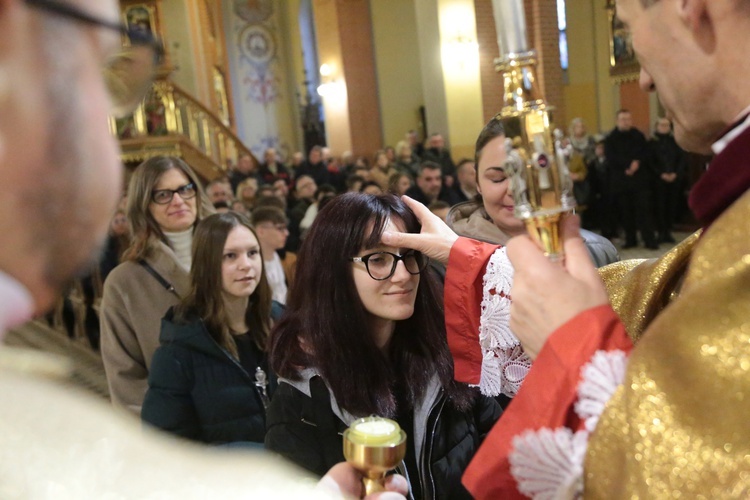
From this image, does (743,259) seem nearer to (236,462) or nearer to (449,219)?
(236,462)

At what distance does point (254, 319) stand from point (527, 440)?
83.0 inches

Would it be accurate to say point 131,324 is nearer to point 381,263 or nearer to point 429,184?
point 381,263

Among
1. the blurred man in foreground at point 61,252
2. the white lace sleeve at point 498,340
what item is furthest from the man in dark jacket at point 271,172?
the blurred man in foreground at point 61,252

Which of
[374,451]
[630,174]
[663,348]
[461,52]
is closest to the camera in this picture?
[374,451]

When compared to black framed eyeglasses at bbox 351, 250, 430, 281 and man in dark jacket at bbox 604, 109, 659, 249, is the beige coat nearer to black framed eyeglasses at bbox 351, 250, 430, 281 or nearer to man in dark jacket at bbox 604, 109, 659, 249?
black framed eyeglasses at bbox 351, 250, 430, 281

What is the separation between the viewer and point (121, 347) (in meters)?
3.11

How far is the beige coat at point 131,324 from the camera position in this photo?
3.06 meters

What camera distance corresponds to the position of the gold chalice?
87cm

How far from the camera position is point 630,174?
29.2 feet

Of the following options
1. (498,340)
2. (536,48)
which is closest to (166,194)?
(498,340)

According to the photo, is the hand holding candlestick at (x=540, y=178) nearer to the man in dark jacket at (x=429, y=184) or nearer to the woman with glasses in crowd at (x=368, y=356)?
the woman with glasses in crowd at (x=368, y=356)

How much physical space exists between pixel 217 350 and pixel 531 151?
1.91 metres

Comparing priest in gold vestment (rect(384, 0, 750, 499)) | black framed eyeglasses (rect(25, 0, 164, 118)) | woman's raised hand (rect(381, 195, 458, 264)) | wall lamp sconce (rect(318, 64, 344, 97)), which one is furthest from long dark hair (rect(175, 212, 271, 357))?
wall lamp sconce (rect(318, 64, 344, 97))

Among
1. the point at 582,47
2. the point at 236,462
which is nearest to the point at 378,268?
the point at 236,462
